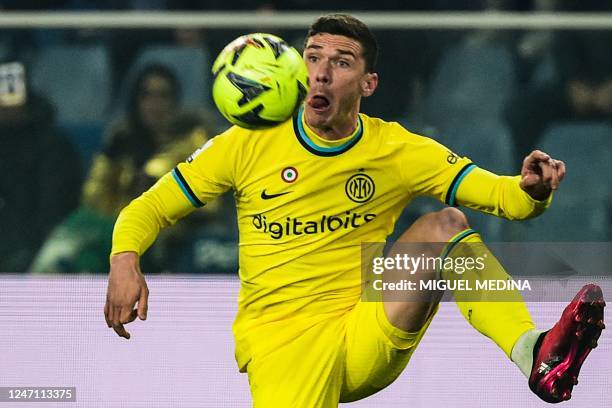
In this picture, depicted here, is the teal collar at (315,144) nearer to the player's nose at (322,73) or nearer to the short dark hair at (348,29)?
the player's nose at (322,73)

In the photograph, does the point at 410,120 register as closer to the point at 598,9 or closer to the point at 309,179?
the point at 598,9

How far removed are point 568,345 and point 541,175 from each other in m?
0.49

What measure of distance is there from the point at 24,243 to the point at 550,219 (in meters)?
2.56

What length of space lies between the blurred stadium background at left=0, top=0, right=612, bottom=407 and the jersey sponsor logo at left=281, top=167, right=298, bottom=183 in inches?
81.6

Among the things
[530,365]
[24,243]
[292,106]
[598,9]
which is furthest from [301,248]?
[598,9]

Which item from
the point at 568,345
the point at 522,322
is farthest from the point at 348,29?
the point at 568,345

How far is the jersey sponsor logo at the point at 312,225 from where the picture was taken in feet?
12.7

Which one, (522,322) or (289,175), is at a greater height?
(289,175)

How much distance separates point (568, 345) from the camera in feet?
11.9

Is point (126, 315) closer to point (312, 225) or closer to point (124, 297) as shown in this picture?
point (124, 297)

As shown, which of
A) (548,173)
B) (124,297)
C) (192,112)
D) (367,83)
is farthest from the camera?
(192,112)

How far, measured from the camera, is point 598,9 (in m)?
6.49

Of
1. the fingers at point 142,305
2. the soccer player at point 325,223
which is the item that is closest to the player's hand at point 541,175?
the soccer player at point 325,223

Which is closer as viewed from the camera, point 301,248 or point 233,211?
point 301,248
